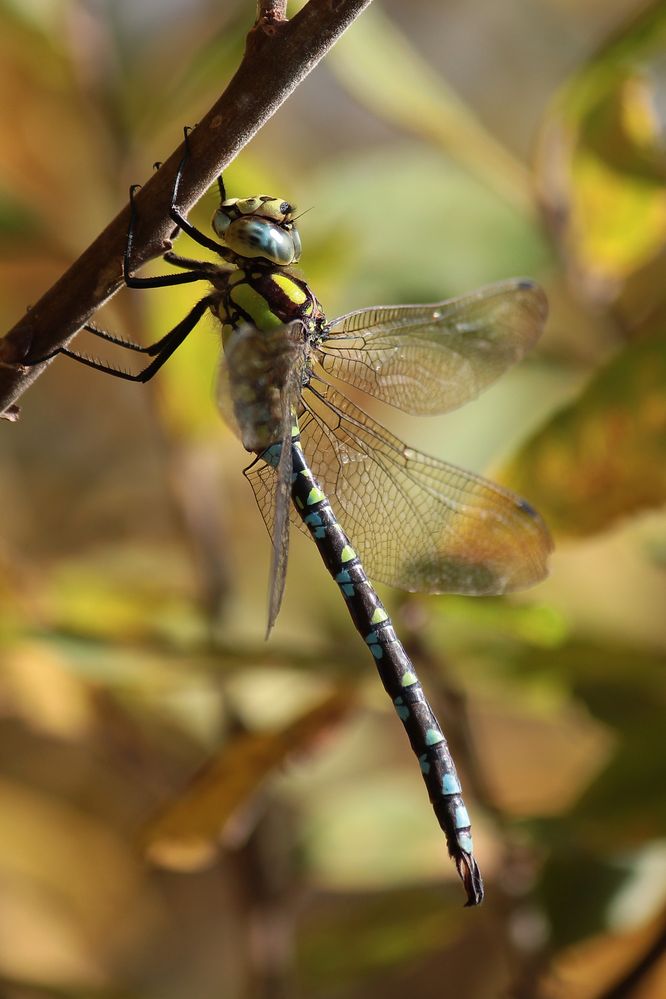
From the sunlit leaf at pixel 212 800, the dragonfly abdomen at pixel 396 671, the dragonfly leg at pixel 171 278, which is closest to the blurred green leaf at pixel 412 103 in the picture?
the dragonfly leg at pixel 171 278

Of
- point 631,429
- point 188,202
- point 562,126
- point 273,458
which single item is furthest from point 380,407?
point 188,202

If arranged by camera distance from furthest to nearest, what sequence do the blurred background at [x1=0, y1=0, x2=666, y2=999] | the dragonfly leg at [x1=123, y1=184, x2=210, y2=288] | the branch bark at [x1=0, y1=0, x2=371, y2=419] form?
1. the blurred background at [x1=0, y1=0, x2=666, y2=999]
2. the dragonfly leg at [x1=123, y1=184, x2=210, y2=288]
3. the branch bark at [x1=0, y1=0, x2=371, y2=419]

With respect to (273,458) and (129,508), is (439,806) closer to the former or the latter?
(273,458)

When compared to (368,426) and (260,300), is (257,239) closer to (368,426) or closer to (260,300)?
(260,300)

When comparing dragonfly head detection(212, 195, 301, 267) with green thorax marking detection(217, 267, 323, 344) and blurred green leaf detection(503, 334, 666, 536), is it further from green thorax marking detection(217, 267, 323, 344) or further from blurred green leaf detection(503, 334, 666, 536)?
blurred green leaf detection(503, 334, 666, 536)

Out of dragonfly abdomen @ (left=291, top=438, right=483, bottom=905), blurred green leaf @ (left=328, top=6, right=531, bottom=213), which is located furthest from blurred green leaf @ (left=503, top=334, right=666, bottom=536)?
blurred green leaf @ (left=328, top=6, right=531, bottom=213)

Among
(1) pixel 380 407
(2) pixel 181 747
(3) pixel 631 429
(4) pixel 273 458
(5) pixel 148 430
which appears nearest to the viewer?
(3) pixel 631 429
